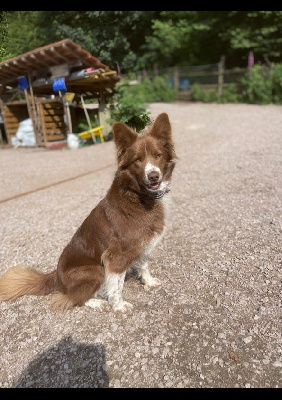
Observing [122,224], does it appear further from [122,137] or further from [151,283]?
[151,283]

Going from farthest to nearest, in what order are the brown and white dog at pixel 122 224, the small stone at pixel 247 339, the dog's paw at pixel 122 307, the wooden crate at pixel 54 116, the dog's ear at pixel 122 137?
1. the wooden crate at pixel 54 116
2. the dog's paw at pixel 122 307
3. the brown and white dog at pixel 122 224
4. the dog's ear at pixel 122 137
5. the small stone at pixel 247 339

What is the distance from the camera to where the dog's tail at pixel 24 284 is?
3621 millimetres

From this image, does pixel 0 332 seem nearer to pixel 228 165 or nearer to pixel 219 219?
pixel 219 219

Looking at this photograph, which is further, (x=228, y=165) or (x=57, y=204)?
(x=228, y=165)

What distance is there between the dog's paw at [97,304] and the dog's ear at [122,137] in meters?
1.92

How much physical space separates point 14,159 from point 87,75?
35.0ft

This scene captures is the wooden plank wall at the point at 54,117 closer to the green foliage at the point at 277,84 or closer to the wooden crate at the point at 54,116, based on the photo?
the wooden crate at the point at 54,116

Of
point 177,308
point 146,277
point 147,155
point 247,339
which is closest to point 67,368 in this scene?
point 177,308

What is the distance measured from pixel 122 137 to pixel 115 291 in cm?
192

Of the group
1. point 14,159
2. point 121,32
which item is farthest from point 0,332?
point 14,159

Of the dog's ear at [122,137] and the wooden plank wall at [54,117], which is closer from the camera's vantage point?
the dog's ear at [122,137]

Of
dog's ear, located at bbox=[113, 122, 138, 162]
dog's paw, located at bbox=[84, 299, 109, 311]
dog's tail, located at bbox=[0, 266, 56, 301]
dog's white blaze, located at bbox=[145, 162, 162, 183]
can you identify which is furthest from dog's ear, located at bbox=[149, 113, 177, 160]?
dog's tail, located at bbox=[0, 266, 56, 301]

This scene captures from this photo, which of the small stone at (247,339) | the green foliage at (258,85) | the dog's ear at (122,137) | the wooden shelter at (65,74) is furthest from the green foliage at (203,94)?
the small stone at (247,339)

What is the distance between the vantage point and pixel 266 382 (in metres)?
2.32
